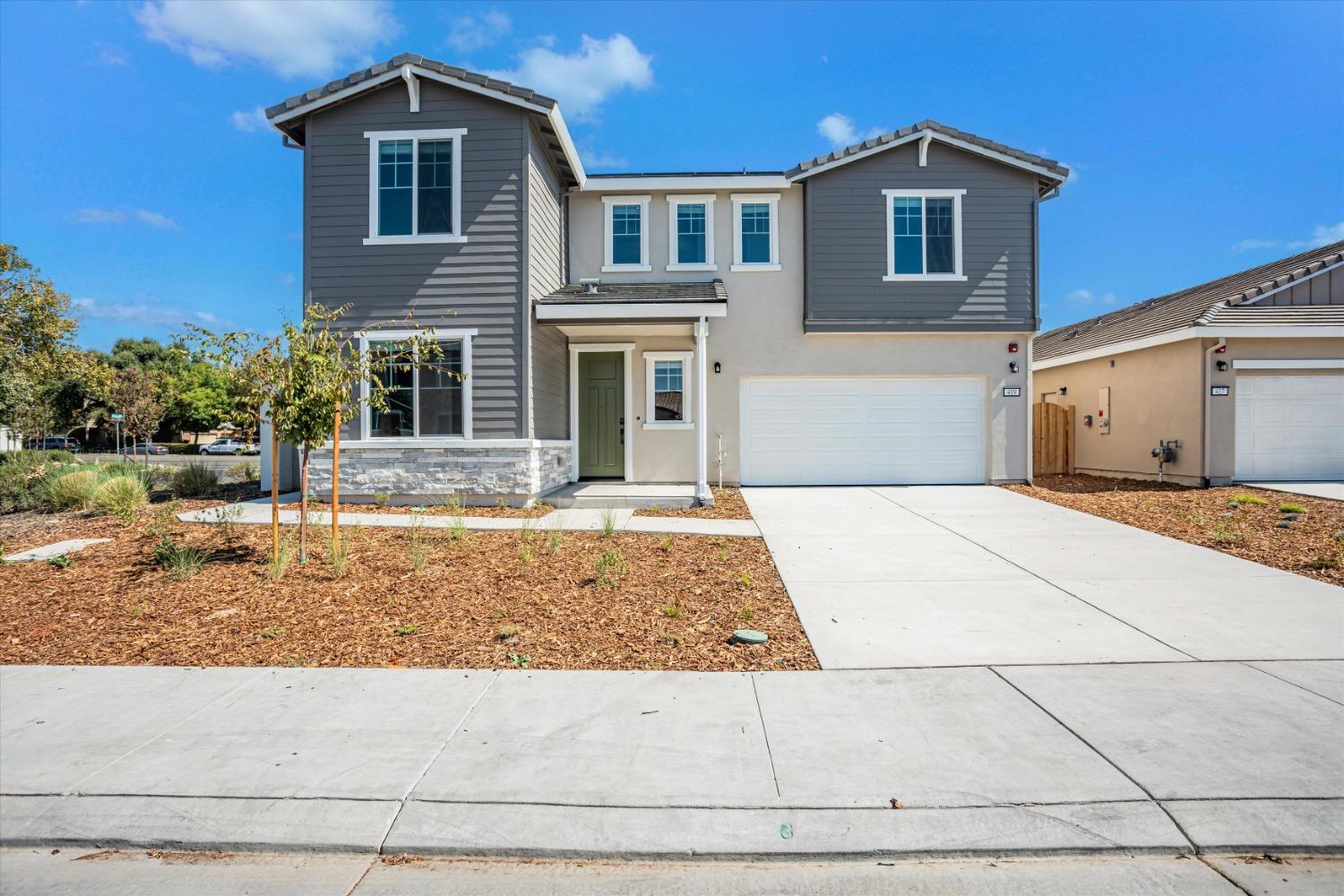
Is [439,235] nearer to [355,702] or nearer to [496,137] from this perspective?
[496,137]

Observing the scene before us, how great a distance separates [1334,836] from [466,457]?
33.6ft

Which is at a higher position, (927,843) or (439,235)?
(439,235)

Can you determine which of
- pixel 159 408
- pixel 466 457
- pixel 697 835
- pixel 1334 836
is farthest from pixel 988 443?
pixel 159 408

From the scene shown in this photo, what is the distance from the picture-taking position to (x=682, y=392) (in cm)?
1393

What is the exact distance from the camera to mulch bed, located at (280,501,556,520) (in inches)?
405

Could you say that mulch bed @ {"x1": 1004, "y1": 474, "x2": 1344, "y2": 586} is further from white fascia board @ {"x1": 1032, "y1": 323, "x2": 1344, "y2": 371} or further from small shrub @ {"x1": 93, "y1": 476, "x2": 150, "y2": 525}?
small shrub @ {"x1": 93, "y1": 476, "x2": 150, "y2": 525}

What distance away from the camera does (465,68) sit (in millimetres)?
10891

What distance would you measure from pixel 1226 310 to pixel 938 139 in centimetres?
629

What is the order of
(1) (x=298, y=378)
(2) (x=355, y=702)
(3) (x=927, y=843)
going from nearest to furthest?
(3) (x=927, y=843) < (2) (x=355, y=702) < (1) (x=298, y=378)

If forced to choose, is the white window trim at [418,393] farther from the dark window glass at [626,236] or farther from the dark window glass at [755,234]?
the dark window glass at [755,234]

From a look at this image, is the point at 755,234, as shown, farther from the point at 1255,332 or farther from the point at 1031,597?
the point at 1031,597

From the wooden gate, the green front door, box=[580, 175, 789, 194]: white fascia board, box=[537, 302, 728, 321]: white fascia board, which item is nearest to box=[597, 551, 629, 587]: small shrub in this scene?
box=[537, 302, 728, 321]: white fascia board

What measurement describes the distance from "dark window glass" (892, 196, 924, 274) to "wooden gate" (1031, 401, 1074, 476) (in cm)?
642

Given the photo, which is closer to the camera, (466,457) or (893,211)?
(466,457)
